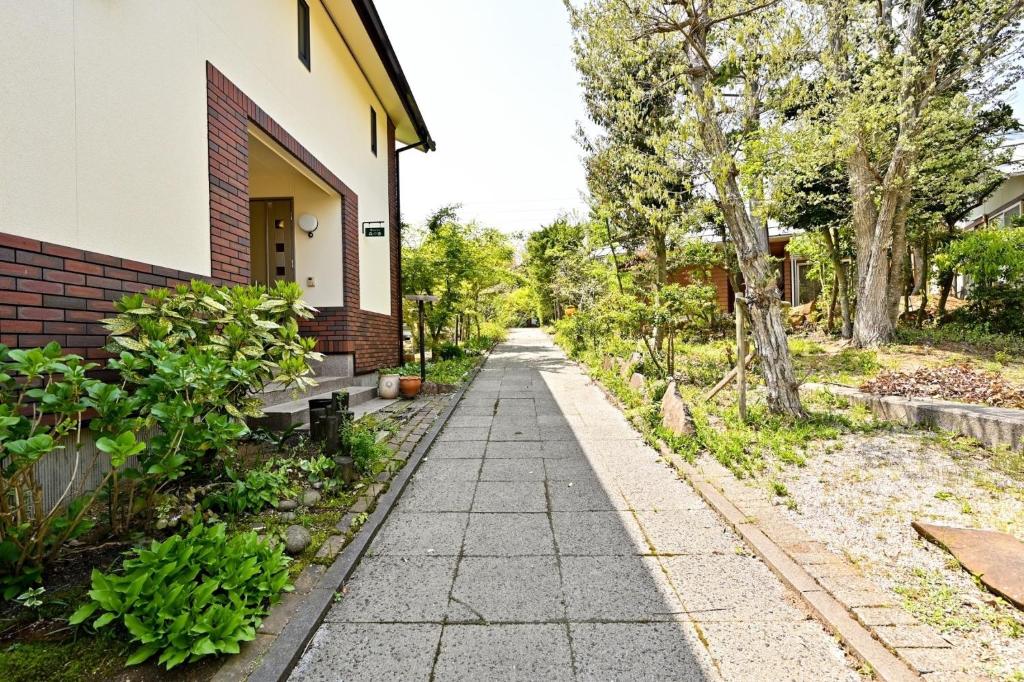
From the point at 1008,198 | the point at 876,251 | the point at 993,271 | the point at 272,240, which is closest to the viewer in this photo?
the point at 272,240

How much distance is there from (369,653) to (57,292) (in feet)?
8.13

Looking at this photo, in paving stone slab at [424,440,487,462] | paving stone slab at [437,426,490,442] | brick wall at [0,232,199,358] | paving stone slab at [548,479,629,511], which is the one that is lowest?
paving stone slab at [548,479,629,511]

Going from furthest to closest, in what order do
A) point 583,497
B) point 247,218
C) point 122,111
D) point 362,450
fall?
point 247,218 → point 362,450 → point 583,497 → point 122,111

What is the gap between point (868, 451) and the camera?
4.11m

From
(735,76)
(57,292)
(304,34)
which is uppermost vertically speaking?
(304,34)

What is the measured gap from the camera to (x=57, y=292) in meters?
2.59

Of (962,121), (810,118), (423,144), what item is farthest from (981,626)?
(423,144)

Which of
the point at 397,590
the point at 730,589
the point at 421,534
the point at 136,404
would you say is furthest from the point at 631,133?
the point at 136,404

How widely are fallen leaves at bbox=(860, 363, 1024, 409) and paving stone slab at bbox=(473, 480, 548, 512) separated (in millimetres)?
4713

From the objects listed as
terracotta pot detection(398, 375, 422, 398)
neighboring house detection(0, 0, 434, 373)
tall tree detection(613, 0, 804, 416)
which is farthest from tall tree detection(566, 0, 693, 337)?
terracotta pot detection(398, 375, 422, 398)

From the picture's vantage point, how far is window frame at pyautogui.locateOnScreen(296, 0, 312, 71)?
583cm

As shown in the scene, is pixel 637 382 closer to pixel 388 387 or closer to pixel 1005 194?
pixel 388 387

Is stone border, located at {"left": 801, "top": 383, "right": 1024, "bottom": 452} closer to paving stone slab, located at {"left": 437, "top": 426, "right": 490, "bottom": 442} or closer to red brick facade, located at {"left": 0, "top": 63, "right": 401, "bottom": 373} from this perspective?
paving stone slab, located at {"left": 437, "top": 426, "right": 490, "bottom": 442}

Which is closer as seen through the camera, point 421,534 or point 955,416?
point 421,534
